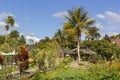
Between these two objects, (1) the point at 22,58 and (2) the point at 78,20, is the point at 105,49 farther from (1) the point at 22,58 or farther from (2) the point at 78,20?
(1) the point at 22,58

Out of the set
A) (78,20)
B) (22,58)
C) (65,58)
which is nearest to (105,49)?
(78,20)

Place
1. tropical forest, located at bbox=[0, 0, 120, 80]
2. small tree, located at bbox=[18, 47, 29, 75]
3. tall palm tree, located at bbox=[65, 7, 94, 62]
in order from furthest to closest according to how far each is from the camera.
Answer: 1. tall palm tree, located at bbox=[65, 7, 94, 62]
2. small tree, located at bbox=[18, 47, 29, 75]
3. tropical forest, located at bbox=[0, 0, 120, 80]

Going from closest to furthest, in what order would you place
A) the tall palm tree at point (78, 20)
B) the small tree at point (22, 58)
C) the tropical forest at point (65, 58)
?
1. the tropical forest at point (65, 58)
2. the small tree at point (22, 58)
3. the tall palm tree at point (78, 20)

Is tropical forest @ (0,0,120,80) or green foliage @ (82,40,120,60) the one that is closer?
tropical forest @ (0,0,120,80)

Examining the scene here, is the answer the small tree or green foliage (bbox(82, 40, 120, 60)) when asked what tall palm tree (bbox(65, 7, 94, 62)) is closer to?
green foliage (bbox(82, 40, 120, 60))

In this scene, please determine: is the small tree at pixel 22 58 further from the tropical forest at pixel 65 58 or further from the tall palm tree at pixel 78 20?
the tall palm tree at pixel 78 20

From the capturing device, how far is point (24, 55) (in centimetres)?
3014

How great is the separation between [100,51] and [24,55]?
3577 cm

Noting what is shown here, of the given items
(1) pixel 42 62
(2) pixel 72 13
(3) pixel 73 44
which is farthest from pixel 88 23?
(3) pixel 73 44

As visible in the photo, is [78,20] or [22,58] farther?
[78,20]

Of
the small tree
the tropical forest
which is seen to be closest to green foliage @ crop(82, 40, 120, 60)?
the tropical forest

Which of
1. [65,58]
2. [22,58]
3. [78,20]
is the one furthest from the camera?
[78,20]

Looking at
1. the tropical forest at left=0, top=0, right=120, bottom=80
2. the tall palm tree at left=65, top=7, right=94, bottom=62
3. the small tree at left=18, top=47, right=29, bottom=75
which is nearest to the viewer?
the tropical forest at left=0, top=0, right=120, bottom=80

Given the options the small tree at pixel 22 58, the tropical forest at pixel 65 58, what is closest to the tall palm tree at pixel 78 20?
the tropical forest at pixel 65 58
